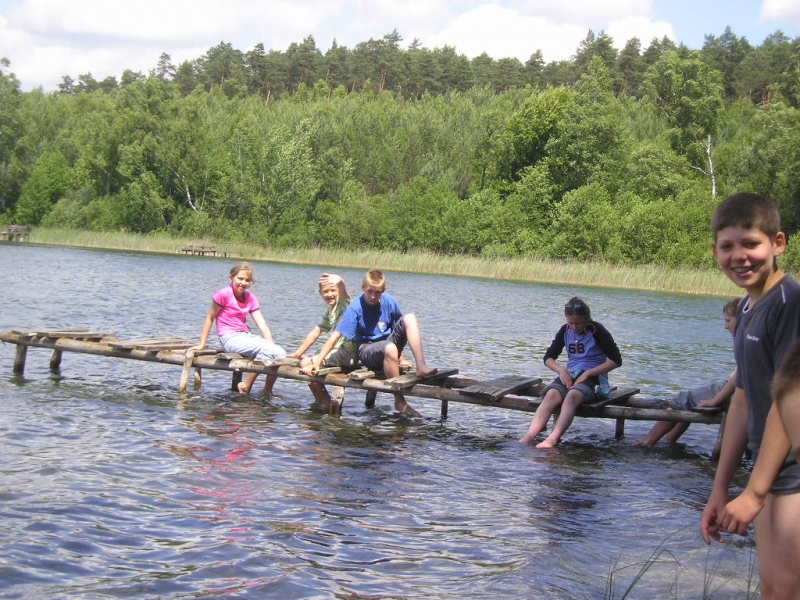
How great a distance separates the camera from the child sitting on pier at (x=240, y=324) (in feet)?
36.2

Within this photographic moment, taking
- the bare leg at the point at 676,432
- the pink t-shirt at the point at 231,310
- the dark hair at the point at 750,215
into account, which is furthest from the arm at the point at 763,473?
the pink t-shirt at the point at 231,310

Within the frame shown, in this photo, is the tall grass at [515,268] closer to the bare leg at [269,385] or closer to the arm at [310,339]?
the bare leg at [269,385]

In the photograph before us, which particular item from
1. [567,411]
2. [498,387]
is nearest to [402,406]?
[498,387]

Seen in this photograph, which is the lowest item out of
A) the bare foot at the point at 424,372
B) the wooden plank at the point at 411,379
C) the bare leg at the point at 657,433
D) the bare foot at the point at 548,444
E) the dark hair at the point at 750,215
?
the bare foot at the point at 548,444

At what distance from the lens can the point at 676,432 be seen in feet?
32.0

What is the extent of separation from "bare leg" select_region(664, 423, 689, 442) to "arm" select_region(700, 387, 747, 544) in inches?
245

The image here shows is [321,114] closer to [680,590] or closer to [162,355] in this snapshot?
[162,355]

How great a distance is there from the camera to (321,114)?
74625 mm

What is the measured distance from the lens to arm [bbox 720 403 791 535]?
3213 millimetres

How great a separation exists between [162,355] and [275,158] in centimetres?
5973

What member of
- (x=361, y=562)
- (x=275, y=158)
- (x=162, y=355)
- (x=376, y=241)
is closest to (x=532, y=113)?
(x=376, y=241)

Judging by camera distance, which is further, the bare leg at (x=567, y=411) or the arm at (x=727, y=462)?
the bare leg at (x=567, y=411)

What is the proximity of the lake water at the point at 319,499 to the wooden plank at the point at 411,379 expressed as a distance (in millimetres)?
527

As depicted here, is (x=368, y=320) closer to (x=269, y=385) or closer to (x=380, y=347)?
(x=380, y=347)
